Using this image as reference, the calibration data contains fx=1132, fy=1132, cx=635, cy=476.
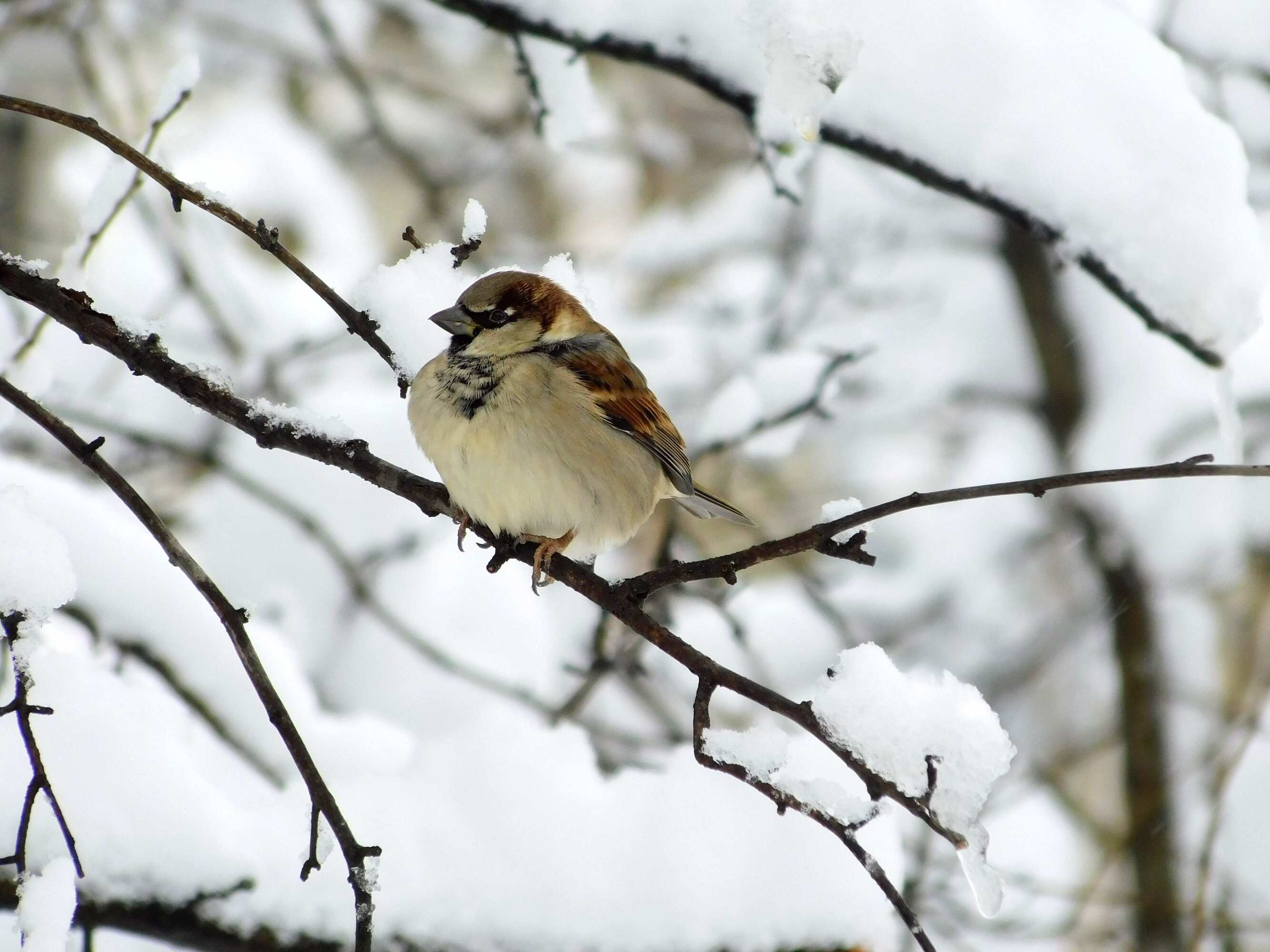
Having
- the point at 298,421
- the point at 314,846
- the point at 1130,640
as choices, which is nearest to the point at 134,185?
the point at 298,421

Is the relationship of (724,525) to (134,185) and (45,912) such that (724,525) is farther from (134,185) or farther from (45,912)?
(45,912)

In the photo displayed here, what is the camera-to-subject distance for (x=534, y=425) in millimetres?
2316

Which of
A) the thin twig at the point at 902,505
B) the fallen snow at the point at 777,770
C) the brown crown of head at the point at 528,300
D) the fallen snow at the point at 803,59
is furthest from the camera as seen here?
the brown crown of head at the point at 528,300

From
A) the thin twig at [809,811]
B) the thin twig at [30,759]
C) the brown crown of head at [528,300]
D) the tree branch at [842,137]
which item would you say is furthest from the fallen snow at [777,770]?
the tree branch at [842,137]

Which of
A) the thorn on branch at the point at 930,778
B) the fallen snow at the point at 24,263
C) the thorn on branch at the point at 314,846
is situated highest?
the fallen snow at the point at 24,263

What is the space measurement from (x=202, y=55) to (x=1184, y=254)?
7380mm

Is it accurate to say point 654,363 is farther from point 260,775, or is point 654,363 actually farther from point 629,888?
point 629,888

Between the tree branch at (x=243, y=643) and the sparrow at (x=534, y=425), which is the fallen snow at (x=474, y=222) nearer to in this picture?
the sparrow at (x=534, y=425)

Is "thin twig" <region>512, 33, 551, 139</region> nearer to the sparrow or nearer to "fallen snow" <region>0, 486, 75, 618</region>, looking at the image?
the sparrow

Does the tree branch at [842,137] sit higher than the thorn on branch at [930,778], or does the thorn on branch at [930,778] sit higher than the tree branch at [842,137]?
the tree branch at [842,137]

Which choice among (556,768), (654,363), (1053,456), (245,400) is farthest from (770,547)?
(1053,456)

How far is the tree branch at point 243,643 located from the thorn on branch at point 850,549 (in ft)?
2.21

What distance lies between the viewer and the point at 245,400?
167cm

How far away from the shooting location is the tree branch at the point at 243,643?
55.6 inches
